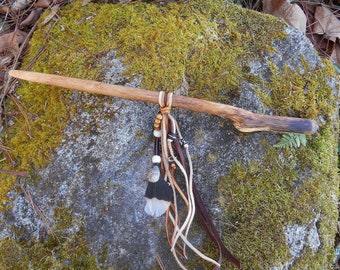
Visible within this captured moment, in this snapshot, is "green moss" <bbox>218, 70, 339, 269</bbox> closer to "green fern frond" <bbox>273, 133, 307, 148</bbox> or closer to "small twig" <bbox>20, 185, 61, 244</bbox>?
"green fern frond" <bbox>273, 133, 307, 148</bbox>

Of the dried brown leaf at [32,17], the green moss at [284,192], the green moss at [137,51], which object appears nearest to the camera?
the green moss at [284,192]

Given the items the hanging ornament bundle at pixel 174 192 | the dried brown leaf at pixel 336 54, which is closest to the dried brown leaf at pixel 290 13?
the dried brown leaf at pixel 336 54

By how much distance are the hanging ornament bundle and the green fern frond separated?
591 mm

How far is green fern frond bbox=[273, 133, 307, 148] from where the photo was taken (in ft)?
7.04

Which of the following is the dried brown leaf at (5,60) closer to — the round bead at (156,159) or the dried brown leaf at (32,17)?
the dried brown leaf at (32,17)

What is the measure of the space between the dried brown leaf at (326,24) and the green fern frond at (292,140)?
1358mm

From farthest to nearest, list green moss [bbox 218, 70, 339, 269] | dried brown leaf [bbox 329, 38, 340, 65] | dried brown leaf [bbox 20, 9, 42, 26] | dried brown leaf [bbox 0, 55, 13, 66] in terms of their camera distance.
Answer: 1. dried brown leaf [bbox 329, 38, 340, 65]
2. dried brown leaf [bbox 20, 9, 42, 26]
3. dried brown leaf [bbox 0, 55, 13, 66]
4. green moss [bbox 218, 70, 339, 269]

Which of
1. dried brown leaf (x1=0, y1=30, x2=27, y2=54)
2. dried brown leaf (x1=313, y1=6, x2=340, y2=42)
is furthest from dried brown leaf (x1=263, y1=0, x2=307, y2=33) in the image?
dried brown leaf (x1=0, y1=30, x2=27, y2=54)

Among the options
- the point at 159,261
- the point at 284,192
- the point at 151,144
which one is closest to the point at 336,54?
the point at 284,192

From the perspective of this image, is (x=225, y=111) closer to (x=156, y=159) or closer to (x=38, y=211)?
(x=156, y=159)

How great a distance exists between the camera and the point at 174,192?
78.9 inches

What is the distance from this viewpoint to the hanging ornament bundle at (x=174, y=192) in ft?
6.37

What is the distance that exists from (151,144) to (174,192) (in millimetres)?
349

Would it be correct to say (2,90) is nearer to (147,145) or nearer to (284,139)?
(147,145)
